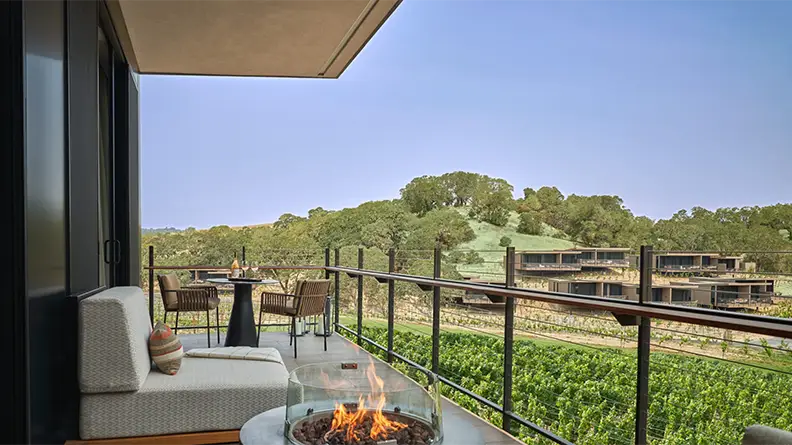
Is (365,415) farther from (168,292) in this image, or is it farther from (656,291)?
(168,292)

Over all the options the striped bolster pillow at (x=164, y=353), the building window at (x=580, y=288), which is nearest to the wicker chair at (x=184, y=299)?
the striped bolster pillow at (x=164, y=353)

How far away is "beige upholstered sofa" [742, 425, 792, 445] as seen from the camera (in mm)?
1108

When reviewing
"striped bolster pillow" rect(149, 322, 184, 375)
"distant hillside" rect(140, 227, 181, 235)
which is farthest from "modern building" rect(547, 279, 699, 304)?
"distant hillside" rect(140, 227, 181, 235)

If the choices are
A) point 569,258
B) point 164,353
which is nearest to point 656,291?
point 164,353

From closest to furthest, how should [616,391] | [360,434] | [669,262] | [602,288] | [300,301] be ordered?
[360,434]
[669,262]
[300,301]
[602,288]
[616,391]

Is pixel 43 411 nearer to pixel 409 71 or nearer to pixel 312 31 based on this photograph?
pixel 312 31

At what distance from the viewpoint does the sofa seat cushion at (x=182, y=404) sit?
264cm

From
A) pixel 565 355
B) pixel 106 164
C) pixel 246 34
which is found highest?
pixel 246 34

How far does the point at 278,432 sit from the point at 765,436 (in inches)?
52.2

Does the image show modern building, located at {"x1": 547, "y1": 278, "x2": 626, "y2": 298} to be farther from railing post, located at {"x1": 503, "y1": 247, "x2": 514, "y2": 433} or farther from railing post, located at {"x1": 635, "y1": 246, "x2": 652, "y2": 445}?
railing post, located at {"x1": 635, "y1": 246, "x2": 652, "y2": 445}

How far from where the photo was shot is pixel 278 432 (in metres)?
1.91

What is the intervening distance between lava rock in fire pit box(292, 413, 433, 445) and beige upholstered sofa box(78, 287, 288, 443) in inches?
39.5

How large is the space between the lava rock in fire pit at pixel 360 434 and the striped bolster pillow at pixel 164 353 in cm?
130

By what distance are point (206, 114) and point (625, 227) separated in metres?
15.2
